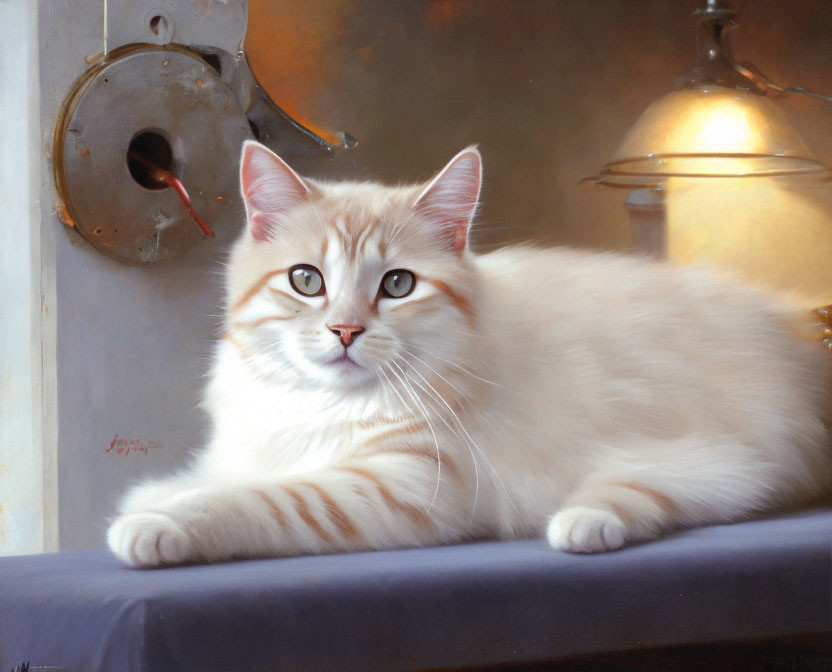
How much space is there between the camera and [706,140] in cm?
158

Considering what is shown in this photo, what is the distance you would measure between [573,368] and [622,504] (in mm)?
258

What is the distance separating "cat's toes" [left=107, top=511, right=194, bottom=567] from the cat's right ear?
45 cm

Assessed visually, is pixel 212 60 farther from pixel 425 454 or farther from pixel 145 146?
pixel 425 454

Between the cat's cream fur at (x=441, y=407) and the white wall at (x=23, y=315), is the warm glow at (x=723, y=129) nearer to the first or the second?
the cat's cream fur at (x=441, y=407)

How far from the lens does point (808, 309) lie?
1527 millimetres

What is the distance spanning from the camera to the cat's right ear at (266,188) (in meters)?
1.18

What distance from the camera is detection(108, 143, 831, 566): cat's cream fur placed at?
1062 mm

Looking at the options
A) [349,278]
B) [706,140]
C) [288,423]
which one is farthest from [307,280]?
[706,140]

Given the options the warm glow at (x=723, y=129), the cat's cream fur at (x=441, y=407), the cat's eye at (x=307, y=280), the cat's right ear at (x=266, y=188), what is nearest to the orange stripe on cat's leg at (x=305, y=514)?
the cat's cream fur at (x=441, y=407)

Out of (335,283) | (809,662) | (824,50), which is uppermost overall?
(824,50)

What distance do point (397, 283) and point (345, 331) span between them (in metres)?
0.13

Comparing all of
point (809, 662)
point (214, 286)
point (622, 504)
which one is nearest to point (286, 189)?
point (214, 286)

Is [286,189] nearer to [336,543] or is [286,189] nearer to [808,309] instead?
[336,543]

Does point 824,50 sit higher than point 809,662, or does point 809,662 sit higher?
point 824,50
